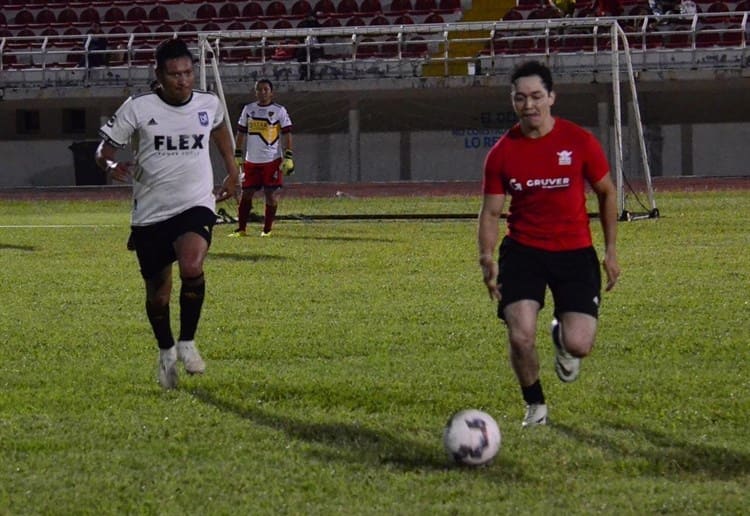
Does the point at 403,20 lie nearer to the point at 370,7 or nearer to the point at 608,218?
the point at 370,7

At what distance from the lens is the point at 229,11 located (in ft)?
128

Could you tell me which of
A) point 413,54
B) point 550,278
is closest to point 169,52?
point 550,278

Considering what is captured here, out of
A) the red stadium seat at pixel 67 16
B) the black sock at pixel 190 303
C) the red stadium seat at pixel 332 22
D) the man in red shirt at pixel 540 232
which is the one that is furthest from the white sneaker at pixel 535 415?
the red stadium seat at pixel 67 16

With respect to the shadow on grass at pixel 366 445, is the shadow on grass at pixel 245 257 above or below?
below

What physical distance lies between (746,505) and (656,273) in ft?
29.0

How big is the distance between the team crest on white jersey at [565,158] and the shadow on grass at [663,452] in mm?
1293

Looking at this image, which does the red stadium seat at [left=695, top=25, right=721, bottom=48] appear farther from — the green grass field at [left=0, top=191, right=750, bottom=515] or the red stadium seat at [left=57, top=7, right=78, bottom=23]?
the green grass field at [left=0, top=191, right=750, bottom=515]

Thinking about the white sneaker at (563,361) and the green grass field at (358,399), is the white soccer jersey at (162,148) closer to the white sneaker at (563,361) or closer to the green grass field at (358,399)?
the green grass field at (358,399)

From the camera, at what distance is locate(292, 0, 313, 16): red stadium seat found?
3844 cm

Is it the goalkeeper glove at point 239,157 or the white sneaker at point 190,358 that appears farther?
the goalkeeper glove at point 239,157

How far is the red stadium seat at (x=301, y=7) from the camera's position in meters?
38.4

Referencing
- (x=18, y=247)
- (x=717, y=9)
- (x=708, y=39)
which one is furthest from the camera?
(x=717, y=9)

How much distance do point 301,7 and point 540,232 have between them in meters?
32.3

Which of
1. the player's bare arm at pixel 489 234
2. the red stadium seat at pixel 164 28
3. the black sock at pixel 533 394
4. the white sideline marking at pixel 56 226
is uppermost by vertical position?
the red stadium seat at pixel 164 28
